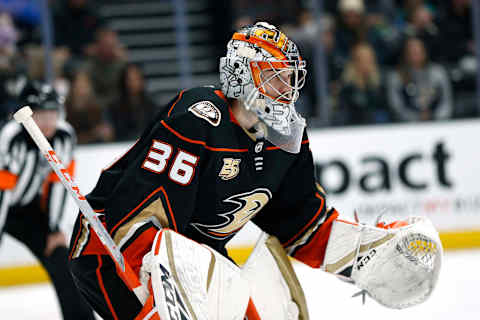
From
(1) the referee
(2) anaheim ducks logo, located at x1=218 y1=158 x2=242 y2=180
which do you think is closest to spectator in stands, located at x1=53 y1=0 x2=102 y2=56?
(1) the referee

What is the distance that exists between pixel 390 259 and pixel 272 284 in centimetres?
35

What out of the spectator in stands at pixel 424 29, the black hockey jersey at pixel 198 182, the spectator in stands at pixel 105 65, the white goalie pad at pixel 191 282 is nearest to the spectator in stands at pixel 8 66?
the spectator in stands at pixel 105 65

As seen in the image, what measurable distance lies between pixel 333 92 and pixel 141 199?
378 centimetres

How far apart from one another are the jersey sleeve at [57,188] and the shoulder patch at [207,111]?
1555 mm

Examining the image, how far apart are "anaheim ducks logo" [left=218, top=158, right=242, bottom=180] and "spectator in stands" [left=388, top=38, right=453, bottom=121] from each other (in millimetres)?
3598

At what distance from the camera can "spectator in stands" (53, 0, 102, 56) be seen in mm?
5316

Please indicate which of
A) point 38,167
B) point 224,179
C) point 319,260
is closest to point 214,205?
point 224,179

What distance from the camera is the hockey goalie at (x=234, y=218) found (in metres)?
1.88

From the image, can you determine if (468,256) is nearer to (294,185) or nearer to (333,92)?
(333,92)

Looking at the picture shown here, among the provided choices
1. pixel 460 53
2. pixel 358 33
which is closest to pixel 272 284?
pixel 358 33

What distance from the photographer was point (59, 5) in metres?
5.42

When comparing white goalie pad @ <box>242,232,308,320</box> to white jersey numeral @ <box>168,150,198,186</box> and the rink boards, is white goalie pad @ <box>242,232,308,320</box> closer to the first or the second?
white jersey numeral @ <box>168,150,198,186</box>

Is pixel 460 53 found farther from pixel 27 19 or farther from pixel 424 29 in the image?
pixel 27 19

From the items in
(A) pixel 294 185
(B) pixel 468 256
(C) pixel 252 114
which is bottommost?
(B) pixel 468 256
